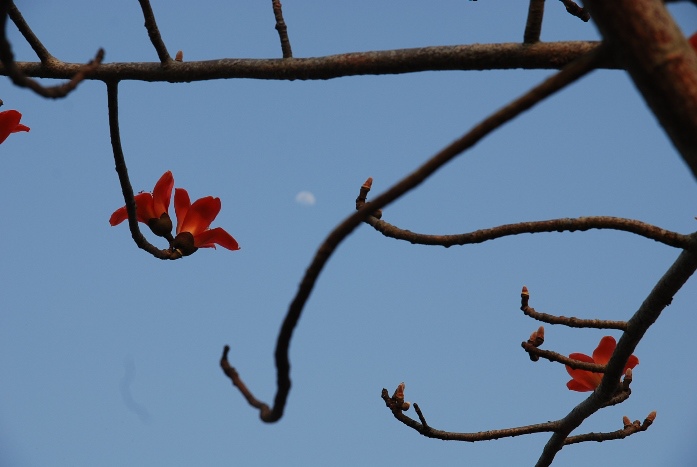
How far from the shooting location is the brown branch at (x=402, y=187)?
0.82m

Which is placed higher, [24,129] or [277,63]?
[24,129]

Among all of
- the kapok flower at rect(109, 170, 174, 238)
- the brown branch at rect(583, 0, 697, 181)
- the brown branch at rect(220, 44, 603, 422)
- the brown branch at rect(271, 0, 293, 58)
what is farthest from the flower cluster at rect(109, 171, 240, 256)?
the brown branch at rect(583, 0, 697, 181)

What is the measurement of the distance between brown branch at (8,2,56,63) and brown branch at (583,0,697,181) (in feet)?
4.82

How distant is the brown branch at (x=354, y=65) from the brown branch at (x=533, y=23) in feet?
0.06

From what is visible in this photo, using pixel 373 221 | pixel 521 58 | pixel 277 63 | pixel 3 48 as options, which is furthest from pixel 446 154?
pixel 373 221

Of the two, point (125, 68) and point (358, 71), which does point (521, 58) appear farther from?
point (125, 68)

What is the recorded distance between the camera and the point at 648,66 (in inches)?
30.6

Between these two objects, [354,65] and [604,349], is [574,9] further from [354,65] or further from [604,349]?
[354,65]

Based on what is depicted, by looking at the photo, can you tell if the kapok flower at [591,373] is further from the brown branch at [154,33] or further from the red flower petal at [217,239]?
the brown branch at [154,33]

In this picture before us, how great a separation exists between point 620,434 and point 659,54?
2211 mm

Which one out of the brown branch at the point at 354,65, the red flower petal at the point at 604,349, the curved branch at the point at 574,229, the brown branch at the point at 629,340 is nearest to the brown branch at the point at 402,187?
the brown branch at the point at 354,65

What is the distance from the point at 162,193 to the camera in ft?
8.61

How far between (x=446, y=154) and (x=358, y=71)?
701 millimetres

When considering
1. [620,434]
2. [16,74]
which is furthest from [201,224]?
[620,434]
